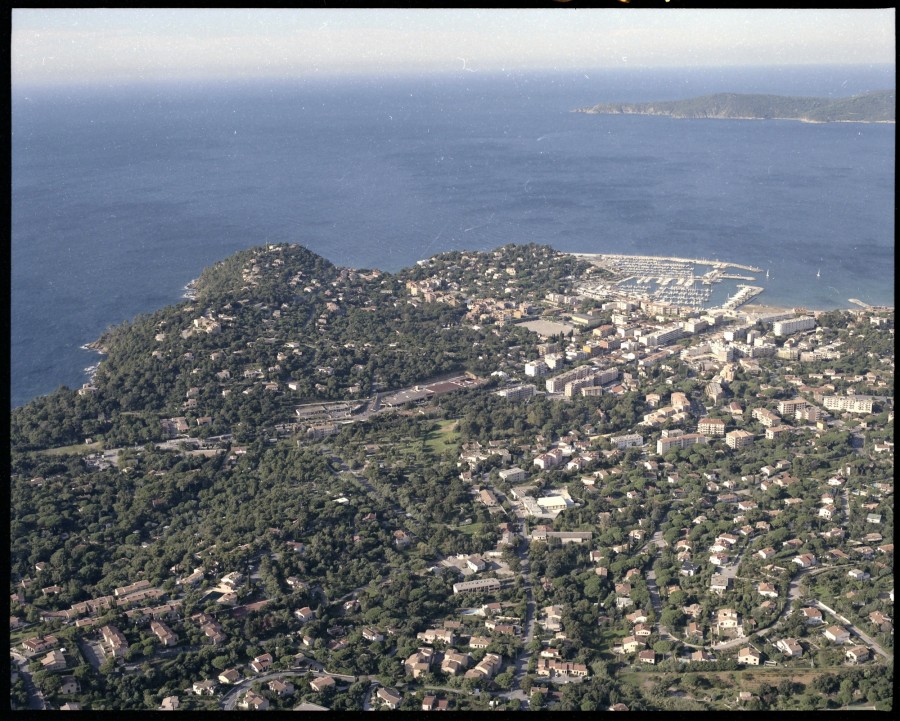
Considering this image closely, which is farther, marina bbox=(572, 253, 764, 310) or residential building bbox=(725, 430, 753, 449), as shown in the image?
marina bbox=(572, 253, 764, 310)

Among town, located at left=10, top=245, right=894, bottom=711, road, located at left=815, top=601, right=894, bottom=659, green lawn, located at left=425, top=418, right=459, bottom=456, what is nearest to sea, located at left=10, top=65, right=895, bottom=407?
town, located at left=10, top=245, right=894, bottom=711

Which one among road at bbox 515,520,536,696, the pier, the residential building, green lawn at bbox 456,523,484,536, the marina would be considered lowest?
road at bbox 515,520,536,696

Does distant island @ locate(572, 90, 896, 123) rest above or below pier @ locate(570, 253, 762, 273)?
above

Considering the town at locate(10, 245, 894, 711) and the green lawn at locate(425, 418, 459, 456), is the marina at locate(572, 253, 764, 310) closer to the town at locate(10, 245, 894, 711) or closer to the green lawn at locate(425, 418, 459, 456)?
the town at locate(10, 245, 894, 711)

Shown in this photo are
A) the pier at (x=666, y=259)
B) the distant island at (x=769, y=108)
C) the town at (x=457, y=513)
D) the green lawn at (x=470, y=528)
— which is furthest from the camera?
the distant island at (x=769, y=108)

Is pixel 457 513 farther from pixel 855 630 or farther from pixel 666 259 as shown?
pixel 666 259

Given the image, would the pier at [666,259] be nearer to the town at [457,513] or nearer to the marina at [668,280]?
the marina at [668,280]

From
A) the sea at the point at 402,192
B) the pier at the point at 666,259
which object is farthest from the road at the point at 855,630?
the pier at the point at 666,259
